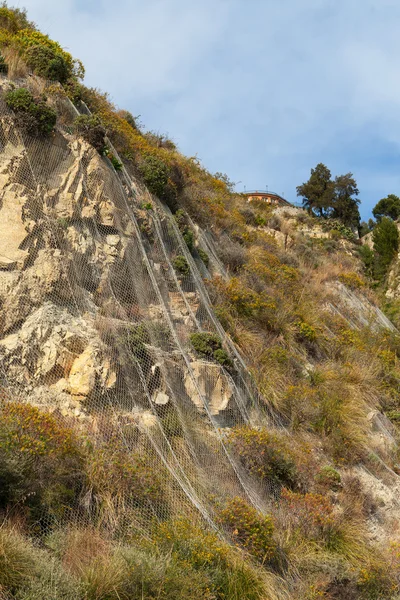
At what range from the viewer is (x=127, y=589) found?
190 inches

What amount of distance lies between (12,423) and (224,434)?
3.72m

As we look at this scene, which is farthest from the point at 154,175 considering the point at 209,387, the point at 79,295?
the point at 209,387

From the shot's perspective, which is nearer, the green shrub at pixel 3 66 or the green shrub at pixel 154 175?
the green shrub at pixel 3 66

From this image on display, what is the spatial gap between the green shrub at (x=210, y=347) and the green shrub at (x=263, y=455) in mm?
1426

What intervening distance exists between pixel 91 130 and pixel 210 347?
5.26 m

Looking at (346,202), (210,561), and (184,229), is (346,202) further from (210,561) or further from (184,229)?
(210,561)

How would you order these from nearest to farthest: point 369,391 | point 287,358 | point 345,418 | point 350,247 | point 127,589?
1. point 127,589
2. point 345,418
3. point 287,358
4. point 369,391
5. point 350,247

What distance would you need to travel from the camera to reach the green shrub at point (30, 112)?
9602mm

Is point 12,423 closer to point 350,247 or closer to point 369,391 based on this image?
point 369,391

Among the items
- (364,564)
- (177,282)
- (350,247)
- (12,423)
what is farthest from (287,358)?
(350,247)

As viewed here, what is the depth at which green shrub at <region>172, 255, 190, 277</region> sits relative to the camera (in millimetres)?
10952

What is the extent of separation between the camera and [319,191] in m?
31.7

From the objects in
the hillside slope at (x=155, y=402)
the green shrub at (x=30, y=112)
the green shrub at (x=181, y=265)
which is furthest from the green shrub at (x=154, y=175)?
the green shrub at (x=30, y=112)

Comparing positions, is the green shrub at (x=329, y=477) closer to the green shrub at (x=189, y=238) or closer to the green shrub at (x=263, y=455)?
the green shrub at (x=263, y=455)
